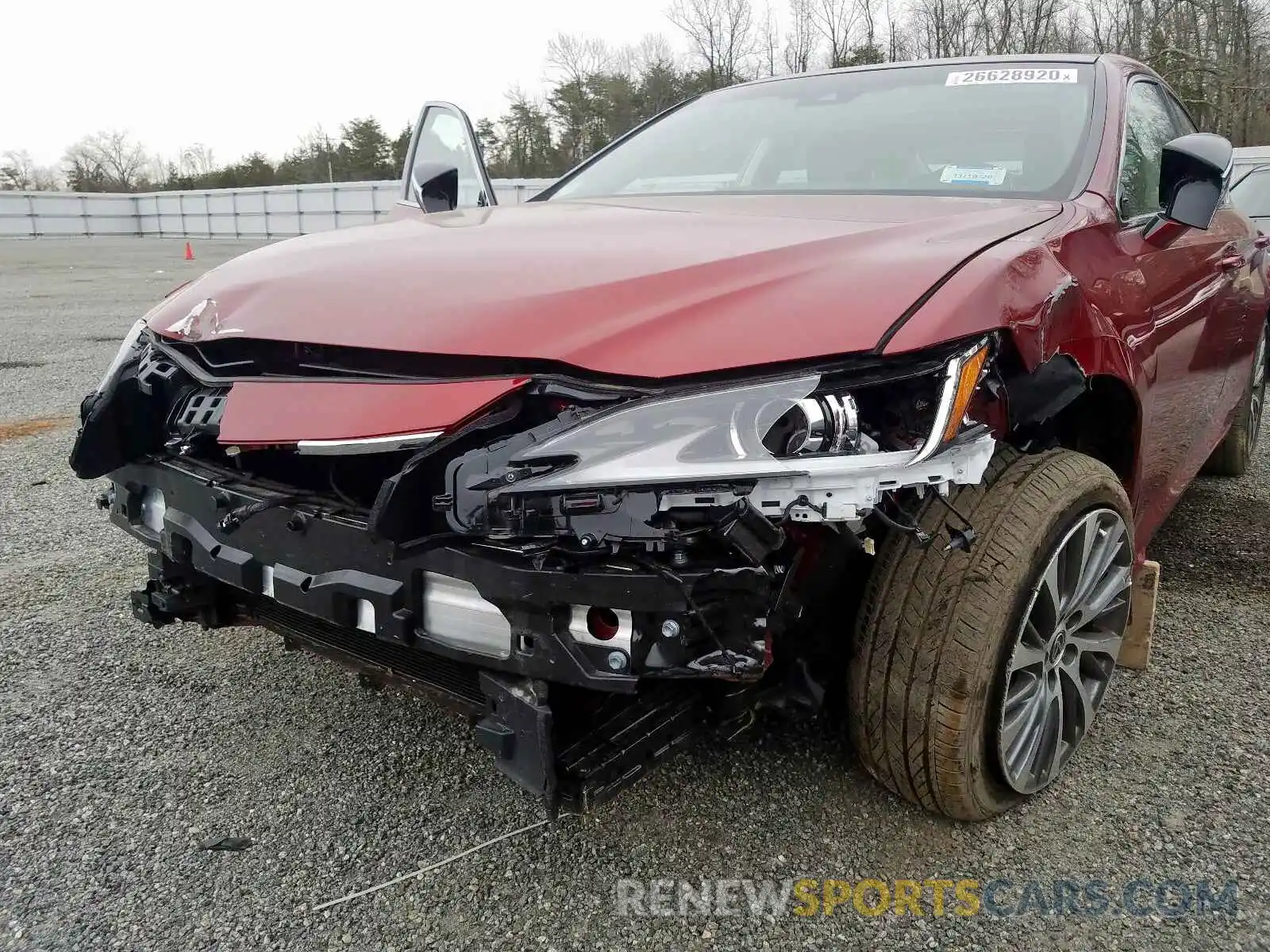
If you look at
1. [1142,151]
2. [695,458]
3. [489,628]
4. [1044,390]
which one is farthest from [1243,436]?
[489,628]

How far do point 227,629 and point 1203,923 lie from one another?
2671 millimetres

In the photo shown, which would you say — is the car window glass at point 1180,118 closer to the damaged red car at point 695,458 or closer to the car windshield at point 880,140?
the car windshield at point 880,140

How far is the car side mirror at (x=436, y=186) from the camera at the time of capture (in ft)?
11.1

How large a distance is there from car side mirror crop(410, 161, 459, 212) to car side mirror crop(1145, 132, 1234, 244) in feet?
7.43

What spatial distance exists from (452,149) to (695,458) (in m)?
2.74

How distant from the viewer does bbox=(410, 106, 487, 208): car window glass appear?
358cm

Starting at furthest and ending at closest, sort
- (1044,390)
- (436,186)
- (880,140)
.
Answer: (436,186) → (880,140) → (1044,390)

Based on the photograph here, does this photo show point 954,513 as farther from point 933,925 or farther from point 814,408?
point 933,925

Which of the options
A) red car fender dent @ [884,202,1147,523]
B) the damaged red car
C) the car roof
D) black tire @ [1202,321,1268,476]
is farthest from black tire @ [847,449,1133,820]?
black tire @ [1202,321,1268,476]

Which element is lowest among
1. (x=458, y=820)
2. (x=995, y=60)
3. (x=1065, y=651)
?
(x=458, y=820)

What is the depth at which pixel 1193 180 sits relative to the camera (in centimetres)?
256

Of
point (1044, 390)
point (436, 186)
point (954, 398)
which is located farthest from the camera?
point (436, 186)

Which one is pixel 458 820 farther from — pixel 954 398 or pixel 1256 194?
pixel 1256 194

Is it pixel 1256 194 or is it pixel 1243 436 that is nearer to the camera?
pixel 1243 436
